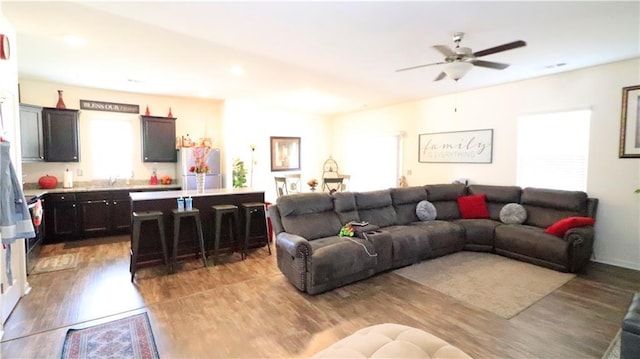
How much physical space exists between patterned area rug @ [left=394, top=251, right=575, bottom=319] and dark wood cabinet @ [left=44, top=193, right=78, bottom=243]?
5450 mm

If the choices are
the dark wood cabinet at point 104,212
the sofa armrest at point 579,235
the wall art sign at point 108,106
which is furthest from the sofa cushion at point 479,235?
the wall art sign at point 108,106

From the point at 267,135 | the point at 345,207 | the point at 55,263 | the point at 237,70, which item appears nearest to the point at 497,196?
the point at 345,207

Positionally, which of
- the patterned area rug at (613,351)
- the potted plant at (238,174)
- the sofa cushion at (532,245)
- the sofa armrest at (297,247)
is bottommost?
the patterned area rug at (613,351)

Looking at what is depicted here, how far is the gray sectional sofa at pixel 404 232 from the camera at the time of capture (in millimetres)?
3275

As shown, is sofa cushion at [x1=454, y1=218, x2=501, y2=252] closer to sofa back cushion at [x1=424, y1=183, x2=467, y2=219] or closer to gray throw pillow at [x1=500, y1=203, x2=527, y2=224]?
gray throw pillow at [x1=500, y1=203, x2=527, y2=224]

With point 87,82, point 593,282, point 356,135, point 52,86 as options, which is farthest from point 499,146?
point 52,86

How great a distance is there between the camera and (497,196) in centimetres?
498

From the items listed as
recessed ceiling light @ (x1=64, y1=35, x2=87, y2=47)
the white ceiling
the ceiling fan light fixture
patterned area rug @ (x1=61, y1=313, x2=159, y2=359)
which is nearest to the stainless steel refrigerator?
the white ceiling

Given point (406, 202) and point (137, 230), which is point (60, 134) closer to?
point (137, 230)

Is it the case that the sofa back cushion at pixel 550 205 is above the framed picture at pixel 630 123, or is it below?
below

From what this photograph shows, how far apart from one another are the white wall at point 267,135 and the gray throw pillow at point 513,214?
16.0 ft

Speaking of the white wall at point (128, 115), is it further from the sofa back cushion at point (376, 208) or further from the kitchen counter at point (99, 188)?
the sofa back cushion at point (376, 208)

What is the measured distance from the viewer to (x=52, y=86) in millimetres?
5293

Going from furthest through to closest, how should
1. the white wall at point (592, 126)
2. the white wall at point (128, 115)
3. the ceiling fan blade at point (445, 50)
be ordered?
the white wall at point (128, 115), the white wall at point (592, 126), the ceiling fan blade at point (445, 50)
